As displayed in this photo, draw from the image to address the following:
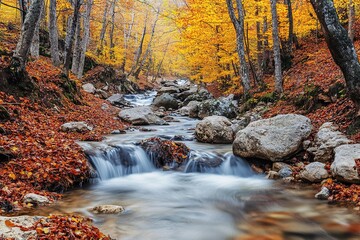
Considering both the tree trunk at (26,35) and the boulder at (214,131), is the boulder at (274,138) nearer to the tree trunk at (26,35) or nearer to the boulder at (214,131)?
the boulder at (214,131)

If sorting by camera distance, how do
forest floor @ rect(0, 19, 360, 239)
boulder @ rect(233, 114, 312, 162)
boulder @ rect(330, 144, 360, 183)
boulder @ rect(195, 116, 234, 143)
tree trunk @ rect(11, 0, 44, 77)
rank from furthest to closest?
boulder @ rect(195, 116, 234, 143), tree trunk @ rect(11, 0, 44, 77), boulder @ rect(233, 114, 312, 162), boulder @ rect(330, 144, 360, 183), forest floor @ rect(0, 19, 360, 239)

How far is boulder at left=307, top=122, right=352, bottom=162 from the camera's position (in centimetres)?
670

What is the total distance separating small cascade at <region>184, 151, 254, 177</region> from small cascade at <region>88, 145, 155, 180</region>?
113cm

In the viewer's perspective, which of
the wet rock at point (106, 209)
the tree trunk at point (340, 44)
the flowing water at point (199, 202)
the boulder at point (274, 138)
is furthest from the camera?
the boulder at point (274, 138)

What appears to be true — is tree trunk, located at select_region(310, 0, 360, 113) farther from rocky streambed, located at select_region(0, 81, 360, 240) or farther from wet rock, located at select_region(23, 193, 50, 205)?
wet rock, located at select_region(23, 193, 50, 205)

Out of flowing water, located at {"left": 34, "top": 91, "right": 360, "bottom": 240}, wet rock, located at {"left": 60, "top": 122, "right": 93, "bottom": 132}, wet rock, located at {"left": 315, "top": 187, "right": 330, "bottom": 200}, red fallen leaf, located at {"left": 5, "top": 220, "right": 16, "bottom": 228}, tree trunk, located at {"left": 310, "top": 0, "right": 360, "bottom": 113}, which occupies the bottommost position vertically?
flowing water, located at {"left": 34, "top": 91, "right": 360, "bottom": 240}

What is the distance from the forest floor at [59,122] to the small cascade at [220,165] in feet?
7.91

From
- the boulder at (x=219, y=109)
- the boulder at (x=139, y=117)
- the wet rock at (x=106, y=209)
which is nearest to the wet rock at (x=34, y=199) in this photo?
the wet rock at (x=106, y=209)

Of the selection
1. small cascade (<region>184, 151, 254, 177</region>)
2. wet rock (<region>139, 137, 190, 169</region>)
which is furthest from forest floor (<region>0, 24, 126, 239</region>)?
small cascade (<region>184, 151, 254, 177</region>)

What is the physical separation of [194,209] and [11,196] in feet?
10.0

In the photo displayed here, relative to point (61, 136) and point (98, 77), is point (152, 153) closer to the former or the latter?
point (61, 136)

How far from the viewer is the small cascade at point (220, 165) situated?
783 centimetres

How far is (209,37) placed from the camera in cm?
1748

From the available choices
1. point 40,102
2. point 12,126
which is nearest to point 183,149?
point 12,126
